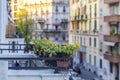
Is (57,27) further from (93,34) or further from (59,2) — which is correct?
(93,34)

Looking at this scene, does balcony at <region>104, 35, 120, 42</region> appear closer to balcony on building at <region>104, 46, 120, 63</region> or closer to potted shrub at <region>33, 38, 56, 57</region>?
balcony on building at <region>104, 46, 120, 63</region>

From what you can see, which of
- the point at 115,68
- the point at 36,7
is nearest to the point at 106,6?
the point at 115,68

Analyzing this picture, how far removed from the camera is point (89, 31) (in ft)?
181

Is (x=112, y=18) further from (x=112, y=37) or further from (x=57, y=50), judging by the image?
(x=57, y=50)

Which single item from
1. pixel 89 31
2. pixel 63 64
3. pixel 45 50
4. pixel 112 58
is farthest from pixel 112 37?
pixel 63 64

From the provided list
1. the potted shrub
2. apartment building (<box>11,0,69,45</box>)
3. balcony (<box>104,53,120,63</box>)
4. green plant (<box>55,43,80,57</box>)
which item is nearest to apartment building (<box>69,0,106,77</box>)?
balcony (<box>104,53,120,63</box>)

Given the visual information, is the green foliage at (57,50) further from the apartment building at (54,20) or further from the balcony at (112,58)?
the apartment building at (54,20)

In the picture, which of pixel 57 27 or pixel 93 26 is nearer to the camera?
pixel 93 26

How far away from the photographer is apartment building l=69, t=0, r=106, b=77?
1955 inches

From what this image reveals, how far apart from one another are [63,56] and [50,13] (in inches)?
2998

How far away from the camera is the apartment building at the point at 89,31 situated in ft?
163

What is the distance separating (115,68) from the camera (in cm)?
4375

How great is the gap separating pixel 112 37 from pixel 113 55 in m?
2.07

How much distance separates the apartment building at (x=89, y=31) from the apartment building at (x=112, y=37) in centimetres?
223
